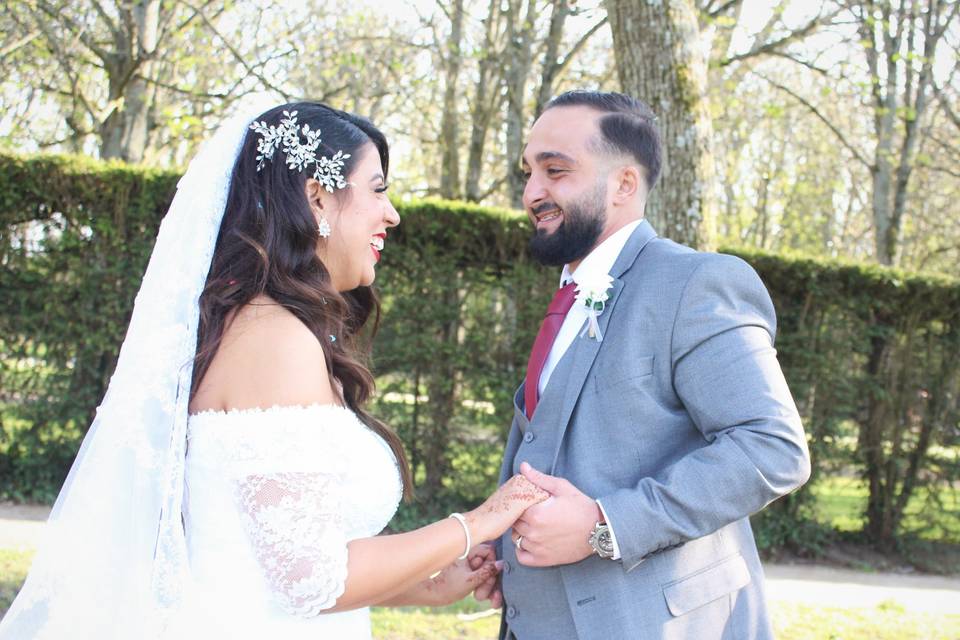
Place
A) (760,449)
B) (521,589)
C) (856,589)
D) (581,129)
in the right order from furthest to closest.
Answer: (856,589) → (581,129) → (521,589) → (760,449)

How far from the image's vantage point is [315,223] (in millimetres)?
2586

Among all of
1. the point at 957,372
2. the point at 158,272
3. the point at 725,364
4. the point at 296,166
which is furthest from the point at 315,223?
the point at 957,372

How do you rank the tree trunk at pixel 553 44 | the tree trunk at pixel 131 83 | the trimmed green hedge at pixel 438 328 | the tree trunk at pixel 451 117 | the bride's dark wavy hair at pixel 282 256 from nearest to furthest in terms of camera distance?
the bride's dark wavy hair at pixel 282 256
the trimmed green hedge at pixel 438 328
the tree trunk at pixel 131 83
the tree trunk at pixel 553 44
the tree trunk at pixel 451 117

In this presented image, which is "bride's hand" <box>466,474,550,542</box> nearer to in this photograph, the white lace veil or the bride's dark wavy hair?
the bride's dark wavy hair

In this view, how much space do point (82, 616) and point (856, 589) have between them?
664 centimetres

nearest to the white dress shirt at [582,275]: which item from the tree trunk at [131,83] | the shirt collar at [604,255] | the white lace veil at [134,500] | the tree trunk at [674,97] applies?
the shirt collar at [604,255]

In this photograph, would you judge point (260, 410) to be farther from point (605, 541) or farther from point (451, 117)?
point (451, 117)

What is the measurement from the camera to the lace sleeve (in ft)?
7.21


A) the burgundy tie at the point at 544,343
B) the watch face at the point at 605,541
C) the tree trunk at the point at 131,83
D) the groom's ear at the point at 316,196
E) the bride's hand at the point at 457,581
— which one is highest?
the tree trunk at the point at 131,83

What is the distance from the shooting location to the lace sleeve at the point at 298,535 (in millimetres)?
2197

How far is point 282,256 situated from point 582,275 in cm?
93

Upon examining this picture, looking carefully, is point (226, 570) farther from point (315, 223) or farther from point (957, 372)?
point (957, 372)

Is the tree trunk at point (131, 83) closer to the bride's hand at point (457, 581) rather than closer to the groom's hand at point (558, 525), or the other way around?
the bride's hand at point (457, 581)

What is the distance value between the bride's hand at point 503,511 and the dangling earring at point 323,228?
35.0 inches
